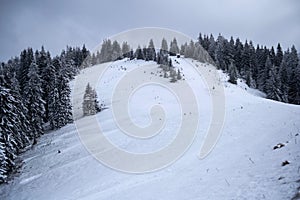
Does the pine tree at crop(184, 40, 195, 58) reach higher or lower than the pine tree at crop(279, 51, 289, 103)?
higher

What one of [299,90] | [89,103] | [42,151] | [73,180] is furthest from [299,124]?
[299,90]

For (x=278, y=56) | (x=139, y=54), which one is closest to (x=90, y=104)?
(x=139, y=54)

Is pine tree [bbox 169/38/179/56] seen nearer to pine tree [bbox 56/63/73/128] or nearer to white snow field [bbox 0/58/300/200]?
pine tree [bbox 56/63/73/128]

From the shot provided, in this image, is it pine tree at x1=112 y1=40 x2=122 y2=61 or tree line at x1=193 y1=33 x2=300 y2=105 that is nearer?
tree line at x1=193 y1=33 x2=300 y2=105

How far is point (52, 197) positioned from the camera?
1636cm

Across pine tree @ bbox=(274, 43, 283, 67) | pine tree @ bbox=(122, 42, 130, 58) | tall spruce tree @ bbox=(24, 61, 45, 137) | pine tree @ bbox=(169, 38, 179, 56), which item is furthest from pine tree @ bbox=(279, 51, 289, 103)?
pine tree @ bbox=(122, 42, 130, 58)

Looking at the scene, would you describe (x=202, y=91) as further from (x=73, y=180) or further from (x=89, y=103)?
(x=73, y=180)

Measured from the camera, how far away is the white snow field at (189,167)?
32.7ft

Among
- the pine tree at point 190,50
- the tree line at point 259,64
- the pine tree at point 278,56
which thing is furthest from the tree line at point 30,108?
the pine tree at point 278,56

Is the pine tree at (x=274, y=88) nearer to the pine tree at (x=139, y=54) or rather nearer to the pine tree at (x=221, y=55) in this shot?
the pine tree at (x=221, y=55)

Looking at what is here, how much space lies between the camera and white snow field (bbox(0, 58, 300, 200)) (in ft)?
32.7

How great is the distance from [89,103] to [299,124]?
28194mm

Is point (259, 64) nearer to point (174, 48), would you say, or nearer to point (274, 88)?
point (274, 88)

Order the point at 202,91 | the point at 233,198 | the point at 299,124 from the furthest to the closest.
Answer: the point at 202,91 < the point at 299,124 < the point at 233,198
